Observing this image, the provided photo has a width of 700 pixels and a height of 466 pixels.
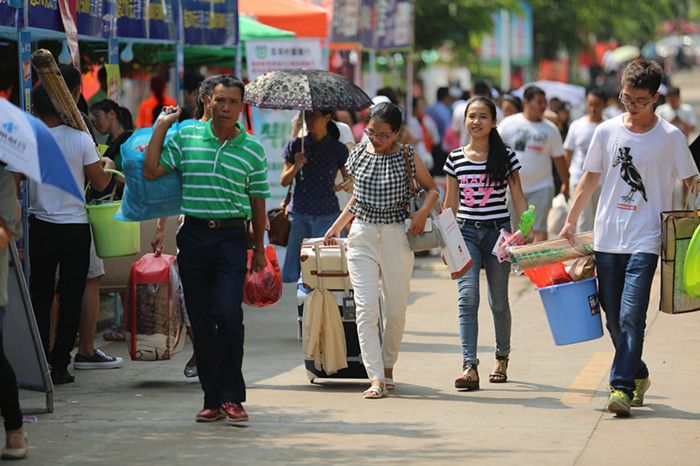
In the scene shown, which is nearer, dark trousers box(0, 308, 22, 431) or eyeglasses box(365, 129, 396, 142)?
dark trousers box(0, 308, 22, 431)

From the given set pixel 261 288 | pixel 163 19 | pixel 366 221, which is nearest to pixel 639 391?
pixel 366 221

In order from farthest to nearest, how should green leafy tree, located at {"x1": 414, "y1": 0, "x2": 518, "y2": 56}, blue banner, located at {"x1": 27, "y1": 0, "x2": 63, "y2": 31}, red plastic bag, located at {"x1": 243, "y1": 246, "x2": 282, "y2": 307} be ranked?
green leafy tree, located at {"x1": 414, "y1": 0, "x2": 518, "y2": 56}
blue banner, located at {"x1": 27, "y1": 0, "x2": 63, "y2": 31}
red plastic bag, located at {"x1": 243, "y1": 246, "x2": 282, "y2": 307}

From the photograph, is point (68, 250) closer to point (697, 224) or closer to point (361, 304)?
point (361, 304)

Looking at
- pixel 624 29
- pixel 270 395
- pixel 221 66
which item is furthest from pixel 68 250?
pixel 624 29

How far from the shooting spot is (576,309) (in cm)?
794

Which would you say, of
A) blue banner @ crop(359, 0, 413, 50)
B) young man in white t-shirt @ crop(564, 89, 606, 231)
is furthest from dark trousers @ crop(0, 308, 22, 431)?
blue banner @ crop(359, 0, 413, 50)

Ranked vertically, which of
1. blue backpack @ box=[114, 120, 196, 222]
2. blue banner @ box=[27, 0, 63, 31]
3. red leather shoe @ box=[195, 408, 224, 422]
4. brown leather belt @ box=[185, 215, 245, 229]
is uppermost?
blue banner @ box=[27, 0, 63, 31]

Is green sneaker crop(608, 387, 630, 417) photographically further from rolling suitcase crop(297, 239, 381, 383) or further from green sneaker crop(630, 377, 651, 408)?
rolling suitcase crop(297, 239, 381, 383)

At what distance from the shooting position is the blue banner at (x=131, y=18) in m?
11.5

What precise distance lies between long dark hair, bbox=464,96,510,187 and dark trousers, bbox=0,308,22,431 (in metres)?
3.32

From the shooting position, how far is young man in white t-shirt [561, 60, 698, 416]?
24.7 feet

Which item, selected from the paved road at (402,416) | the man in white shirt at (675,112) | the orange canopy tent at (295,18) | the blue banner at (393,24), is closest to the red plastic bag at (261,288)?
the paved road at (402,416)

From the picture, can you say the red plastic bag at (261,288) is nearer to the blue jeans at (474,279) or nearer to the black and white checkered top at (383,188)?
the black and white checkered top at (383,188)

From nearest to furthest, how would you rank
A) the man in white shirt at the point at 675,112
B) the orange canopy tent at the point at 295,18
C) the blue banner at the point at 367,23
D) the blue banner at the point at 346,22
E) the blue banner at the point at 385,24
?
the orange canopy tent at the point at 295,18
the blue banner at the point at 346,22
the blue banner at the point at 367,23
the blue banner at the point at 385,24
the man in white shirt at the point at 675,112
